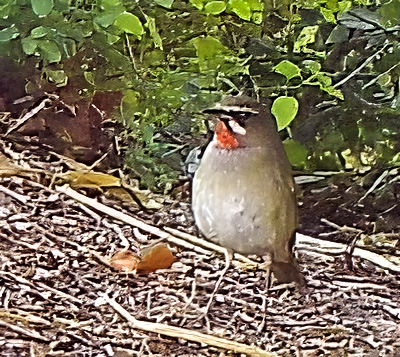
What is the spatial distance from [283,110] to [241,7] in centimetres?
14

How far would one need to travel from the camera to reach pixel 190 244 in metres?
0.96

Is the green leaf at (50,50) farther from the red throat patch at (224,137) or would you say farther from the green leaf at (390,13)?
the green leaf at (390,13)

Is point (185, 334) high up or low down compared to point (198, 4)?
down

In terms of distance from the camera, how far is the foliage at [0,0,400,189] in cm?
92

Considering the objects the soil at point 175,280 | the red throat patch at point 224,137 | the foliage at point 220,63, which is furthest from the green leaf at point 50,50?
the red throat patch at point 224,137

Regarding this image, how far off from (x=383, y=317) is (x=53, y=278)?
437 millimetres

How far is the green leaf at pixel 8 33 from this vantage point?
3.10ft

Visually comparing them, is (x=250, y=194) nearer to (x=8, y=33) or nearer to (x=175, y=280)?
(x=175, y=280)

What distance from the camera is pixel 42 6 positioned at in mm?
932

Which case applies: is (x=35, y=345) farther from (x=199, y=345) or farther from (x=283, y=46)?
(x=283, y=46)

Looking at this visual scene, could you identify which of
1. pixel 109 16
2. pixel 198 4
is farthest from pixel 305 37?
pixel 109 16

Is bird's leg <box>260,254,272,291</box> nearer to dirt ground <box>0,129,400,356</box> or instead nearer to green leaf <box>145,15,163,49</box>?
dirt ground <box>0,129,400,356</box>

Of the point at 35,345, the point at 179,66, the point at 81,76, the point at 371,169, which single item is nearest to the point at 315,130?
the point at 371,169

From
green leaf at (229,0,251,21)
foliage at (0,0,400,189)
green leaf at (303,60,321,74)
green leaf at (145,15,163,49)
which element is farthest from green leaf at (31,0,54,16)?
green leaf at (303,60,321,74)
